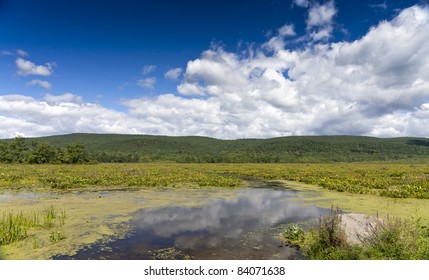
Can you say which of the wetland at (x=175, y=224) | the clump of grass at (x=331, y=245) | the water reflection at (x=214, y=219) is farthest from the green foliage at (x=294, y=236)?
the water reflection at (x=214, y=219)

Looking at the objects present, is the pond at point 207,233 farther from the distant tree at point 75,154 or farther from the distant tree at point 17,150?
the distant tree at point 17,150

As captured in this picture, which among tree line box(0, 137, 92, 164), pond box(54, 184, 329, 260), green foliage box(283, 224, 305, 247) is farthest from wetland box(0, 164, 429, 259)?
tree line box(0, 137, 92, 164)

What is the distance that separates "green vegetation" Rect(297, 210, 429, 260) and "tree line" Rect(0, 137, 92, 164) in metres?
97.8

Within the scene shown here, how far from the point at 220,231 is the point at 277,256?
3.68 metres

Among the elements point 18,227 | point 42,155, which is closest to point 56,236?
point 18,227

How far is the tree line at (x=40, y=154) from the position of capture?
9375cm

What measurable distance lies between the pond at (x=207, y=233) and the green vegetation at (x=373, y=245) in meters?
0.98

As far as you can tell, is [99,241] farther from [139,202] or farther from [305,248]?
[139,202]

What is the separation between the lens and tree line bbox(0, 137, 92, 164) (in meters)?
93.8

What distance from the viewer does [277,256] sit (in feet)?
34.7

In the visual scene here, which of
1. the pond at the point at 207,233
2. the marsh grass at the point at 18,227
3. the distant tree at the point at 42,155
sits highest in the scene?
the distant tree at the point at 42,155
